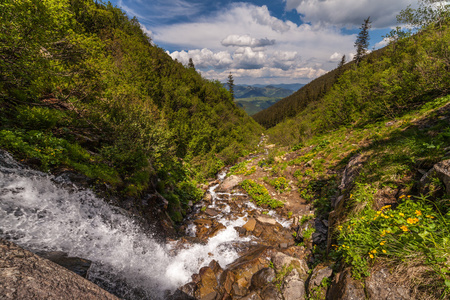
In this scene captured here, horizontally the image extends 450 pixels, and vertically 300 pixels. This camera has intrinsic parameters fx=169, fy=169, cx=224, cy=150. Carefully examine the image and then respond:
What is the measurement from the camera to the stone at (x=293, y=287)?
5.19m

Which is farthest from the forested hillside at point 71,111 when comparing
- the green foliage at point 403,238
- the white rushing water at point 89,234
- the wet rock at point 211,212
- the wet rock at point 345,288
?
the green foliage at point 403,238

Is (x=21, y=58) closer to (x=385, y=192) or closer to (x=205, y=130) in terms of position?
(x=385, y=192)

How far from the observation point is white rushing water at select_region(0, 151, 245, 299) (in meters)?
4.39

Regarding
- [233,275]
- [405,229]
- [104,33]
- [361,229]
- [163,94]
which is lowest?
[233,275]

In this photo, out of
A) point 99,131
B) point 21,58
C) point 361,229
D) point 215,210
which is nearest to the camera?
point 361,229

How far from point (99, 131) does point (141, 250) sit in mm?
6755

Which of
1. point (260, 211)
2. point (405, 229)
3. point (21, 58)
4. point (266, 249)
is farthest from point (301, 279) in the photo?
point (21, 58)

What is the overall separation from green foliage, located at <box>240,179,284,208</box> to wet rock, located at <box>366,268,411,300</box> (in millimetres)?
7935

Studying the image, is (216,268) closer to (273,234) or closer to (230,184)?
(273,234)

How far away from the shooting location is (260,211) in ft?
37.2

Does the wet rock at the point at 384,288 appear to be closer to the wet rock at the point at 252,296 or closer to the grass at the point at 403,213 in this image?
the grass at the point at 403,213

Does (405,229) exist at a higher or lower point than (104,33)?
lower

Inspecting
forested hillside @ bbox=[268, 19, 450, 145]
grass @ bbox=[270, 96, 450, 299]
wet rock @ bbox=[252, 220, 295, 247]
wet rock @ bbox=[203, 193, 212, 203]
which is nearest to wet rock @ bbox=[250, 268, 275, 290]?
wet rock @ bbox=[252, 220, 295, 247]

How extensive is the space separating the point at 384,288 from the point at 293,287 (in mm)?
2913
